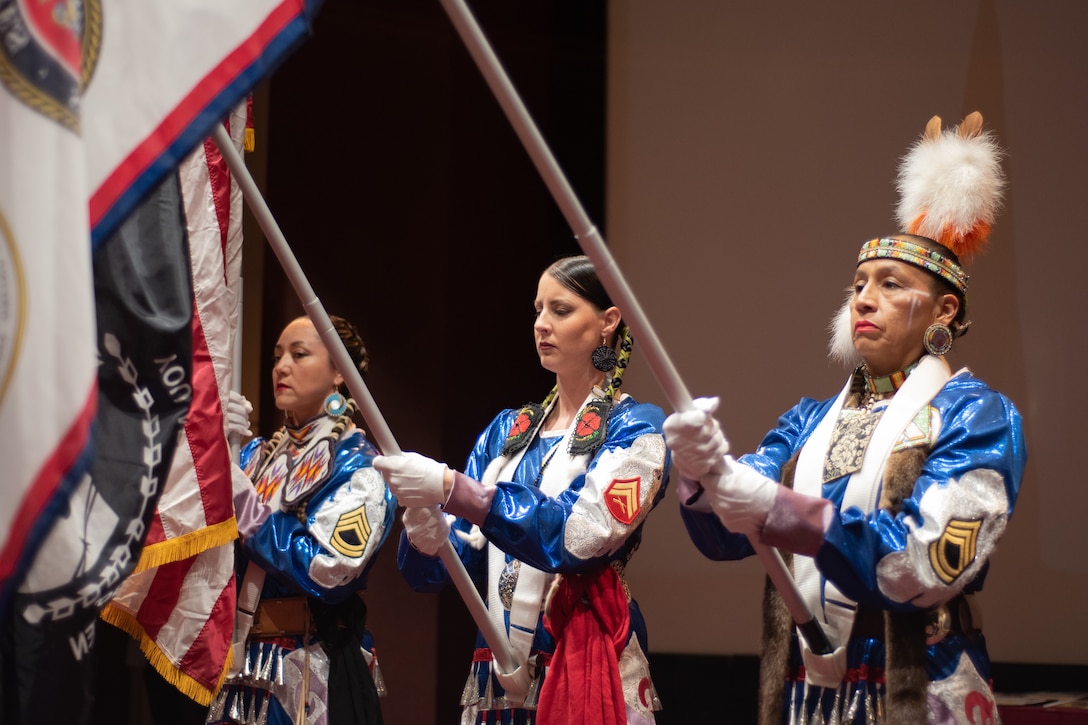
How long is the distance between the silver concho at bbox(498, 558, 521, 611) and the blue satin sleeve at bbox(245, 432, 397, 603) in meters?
0.43

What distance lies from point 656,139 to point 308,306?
2.47 m

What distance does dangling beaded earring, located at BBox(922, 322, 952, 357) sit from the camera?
2.28 metres

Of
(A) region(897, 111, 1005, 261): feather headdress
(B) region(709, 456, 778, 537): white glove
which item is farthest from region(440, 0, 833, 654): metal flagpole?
(A) region(897, 111, 1005, 261): feather headdress

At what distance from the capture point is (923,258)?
2.31m

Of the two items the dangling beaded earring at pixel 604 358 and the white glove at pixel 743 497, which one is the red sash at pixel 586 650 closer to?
the dangling beaded earring at pixel 604 358

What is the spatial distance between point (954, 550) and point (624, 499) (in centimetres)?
71

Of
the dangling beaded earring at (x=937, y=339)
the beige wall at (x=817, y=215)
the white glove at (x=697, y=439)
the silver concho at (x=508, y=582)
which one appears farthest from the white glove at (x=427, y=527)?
the beige wall at (x=817, y=215)

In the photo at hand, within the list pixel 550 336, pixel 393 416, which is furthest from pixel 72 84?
A: pixel 393 416

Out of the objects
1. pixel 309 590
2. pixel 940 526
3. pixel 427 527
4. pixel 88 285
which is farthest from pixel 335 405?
pixel 88 285

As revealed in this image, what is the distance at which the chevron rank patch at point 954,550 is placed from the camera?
1960 mm

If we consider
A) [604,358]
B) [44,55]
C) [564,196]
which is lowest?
[44,55]

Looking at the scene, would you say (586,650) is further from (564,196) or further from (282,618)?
(564,196)

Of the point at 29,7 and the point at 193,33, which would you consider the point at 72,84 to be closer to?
the point at 29,7

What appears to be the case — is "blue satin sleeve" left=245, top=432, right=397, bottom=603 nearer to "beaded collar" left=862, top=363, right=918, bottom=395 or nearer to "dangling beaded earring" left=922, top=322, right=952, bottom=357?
"beaded collar" left=862, top=363, right=918, bottom=395
